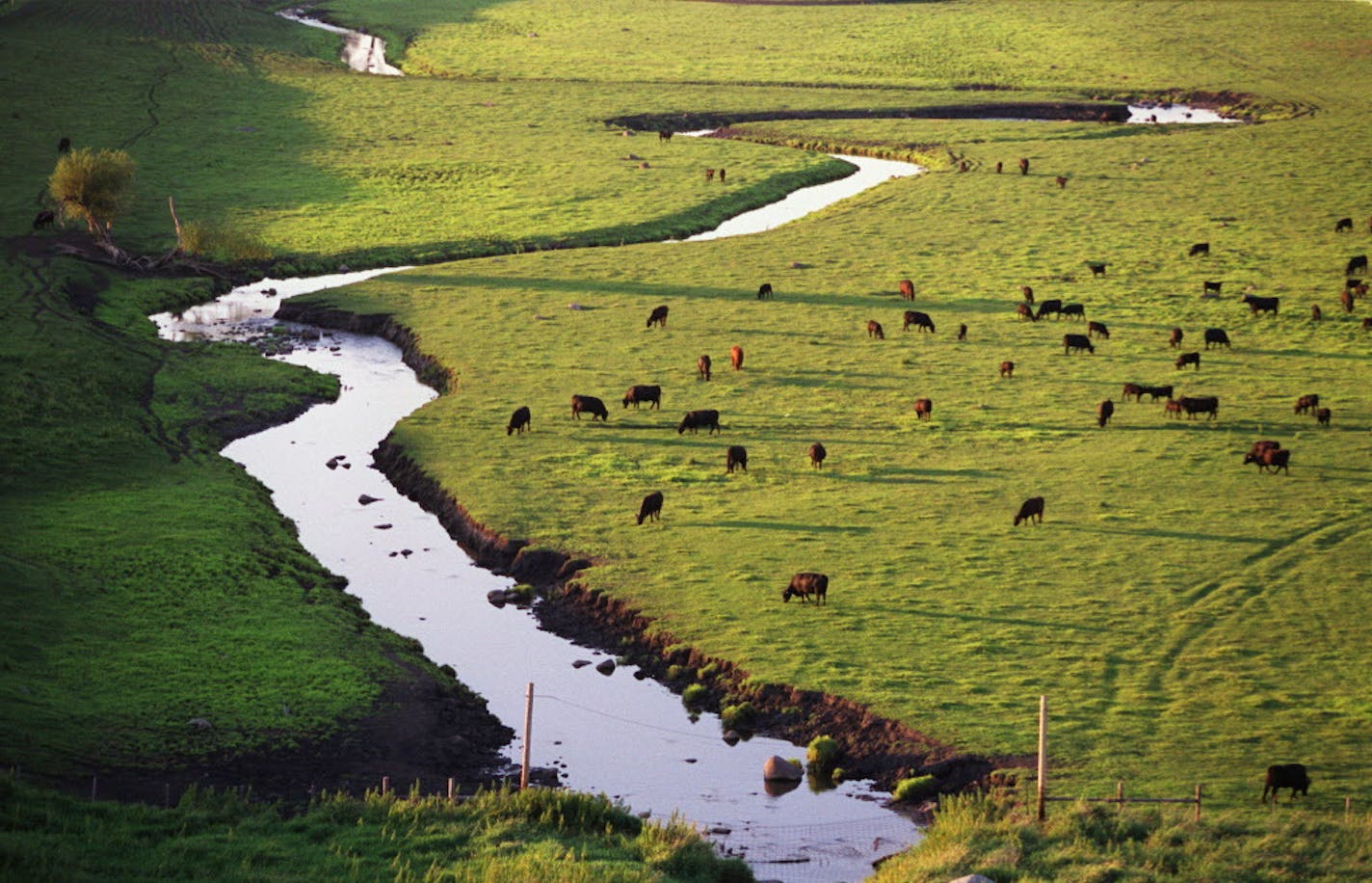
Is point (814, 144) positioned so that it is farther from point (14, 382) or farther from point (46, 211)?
point (14, 382)

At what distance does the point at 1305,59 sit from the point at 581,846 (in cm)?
10806

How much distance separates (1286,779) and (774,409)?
23.9 meters

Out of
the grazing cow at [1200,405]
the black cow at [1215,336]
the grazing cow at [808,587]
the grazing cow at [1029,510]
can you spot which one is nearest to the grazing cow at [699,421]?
the grazing cow at [1029,510]

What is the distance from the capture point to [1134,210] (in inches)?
2931

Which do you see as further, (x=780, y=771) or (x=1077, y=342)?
(x=1077, y=342)

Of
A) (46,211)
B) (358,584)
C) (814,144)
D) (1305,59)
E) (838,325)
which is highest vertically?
(1305,59)

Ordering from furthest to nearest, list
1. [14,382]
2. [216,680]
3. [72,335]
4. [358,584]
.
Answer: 1. [72,335]
2. [14,382]
3. [358,584]
4. [216,680]

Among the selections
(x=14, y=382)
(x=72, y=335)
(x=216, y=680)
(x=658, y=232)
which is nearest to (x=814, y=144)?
(x=658, y=232)

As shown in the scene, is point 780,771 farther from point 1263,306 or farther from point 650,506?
point 1263,306

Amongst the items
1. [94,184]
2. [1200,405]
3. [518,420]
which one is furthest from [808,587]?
[94,184]

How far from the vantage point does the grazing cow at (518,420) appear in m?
45.9

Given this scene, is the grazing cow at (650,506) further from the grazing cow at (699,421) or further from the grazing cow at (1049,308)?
the grazing cow at (1049,308)

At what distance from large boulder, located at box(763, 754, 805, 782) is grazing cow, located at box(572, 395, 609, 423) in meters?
19.6

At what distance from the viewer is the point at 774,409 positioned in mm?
47312
